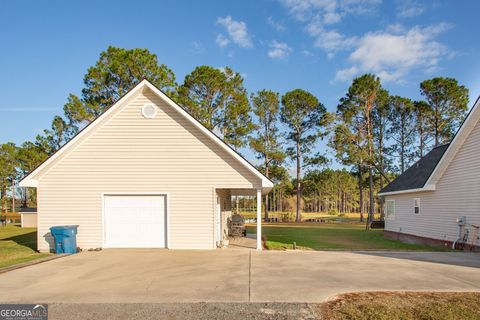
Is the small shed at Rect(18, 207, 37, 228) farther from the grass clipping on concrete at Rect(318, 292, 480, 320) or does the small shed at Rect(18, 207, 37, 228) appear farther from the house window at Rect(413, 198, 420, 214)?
the grass clipping on concrete at Rect(318, 292, 480, 320)

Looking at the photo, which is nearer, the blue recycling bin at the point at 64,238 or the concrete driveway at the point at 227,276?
the concrete driveway at the point at 227,276

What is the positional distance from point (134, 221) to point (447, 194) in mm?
13743

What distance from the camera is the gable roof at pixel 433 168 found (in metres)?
13.9

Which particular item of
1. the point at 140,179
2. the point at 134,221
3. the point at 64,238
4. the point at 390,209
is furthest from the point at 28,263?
the point at 390,209

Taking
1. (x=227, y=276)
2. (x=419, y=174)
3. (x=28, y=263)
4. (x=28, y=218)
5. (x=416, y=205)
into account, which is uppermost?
(x=419, y=174)

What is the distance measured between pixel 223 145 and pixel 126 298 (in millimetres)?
7224

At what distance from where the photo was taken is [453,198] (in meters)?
15.0

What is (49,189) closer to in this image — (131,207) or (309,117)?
(131,207)

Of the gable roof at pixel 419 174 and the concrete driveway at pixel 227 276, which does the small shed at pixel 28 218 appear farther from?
the gable roof at pixel 419 174

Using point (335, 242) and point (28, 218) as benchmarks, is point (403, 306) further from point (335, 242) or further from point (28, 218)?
point (28, 218)

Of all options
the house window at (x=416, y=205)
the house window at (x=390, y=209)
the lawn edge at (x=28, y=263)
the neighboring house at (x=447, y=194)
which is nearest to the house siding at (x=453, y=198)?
the neighboring house at (x=447, y=194)

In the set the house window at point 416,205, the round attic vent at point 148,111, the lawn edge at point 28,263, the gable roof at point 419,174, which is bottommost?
the lawn edge at point 28,263

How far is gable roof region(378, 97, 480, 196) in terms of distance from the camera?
1387 centimetres

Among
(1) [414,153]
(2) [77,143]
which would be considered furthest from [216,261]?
(1) [414,153]
